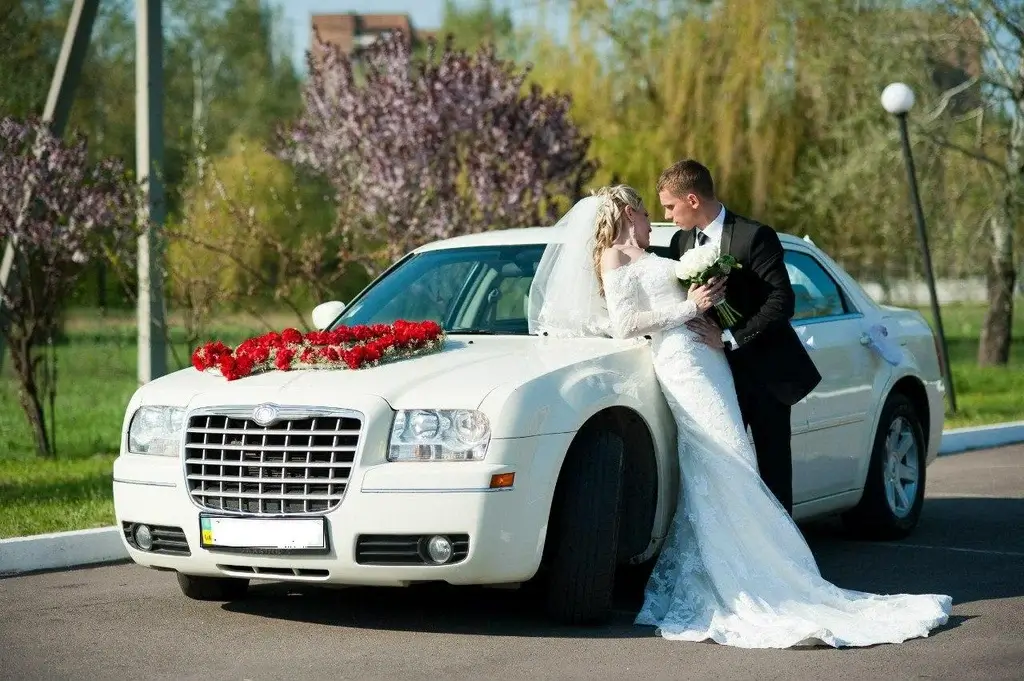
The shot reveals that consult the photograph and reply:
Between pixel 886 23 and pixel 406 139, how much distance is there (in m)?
13.0

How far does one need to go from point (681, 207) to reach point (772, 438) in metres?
1.06

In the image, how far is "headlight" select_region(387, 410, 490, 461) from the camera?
5727 mm

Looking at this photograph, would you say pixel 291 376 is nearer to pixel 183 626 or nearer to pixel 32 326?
pixel 183 626

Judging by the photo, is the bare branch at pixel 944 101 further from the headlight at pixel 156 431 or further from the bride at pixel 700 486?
the headlight at pixel 156 431

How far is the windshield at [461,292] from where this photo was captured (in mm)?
7168

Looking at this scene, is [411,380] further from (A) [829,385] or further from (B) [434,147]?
(B) [434,147]

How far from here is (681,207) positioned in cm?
691

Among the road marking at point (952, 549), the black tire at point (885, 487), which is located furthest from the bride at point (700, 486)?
the black tire at point (885, 487)

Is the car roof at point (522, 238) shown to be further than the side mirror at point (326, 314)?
No

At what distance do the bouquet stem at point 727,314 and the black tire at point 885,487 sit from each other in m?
1.82

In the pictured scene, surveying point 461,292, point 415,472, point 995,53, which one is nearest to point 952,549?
point 461,292

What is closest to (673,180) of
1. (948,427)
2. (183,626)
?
(183,626)

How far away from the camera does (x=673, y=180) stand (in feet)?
22.7

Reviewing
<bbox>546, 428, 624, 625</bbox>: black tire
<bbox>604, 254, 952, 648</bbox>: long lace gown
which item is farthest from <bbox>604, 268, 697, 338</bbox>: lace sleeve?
<bbox>546, 428, 624, 625</bbox>: black tire
